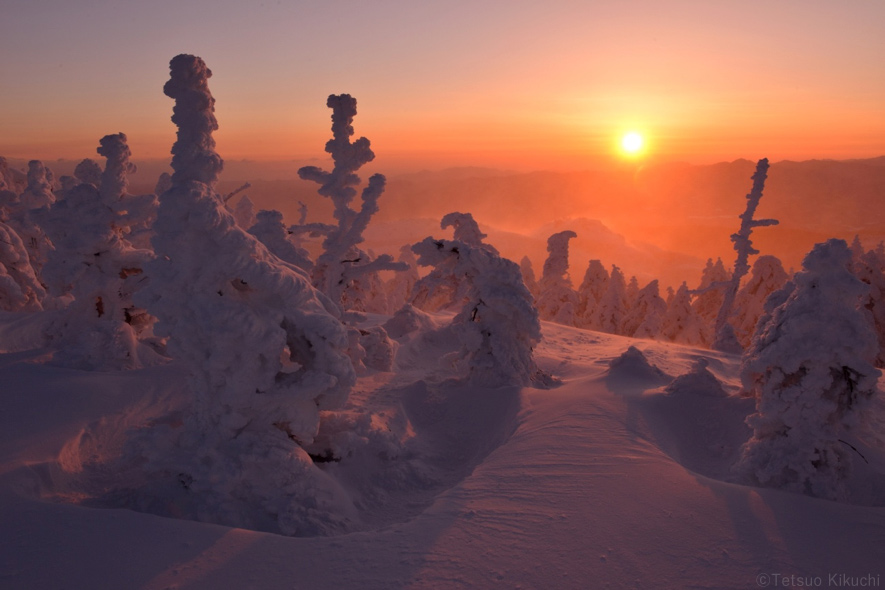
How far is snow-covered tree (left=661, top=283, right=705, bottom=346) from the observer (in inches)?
989

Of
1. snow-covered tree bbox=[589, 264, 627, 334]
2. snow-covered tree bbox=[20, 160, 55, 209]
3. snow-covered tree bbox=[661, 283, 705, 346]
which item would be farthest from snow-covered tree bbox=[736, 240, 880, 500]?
snow-covered tree bbox=[20, 160, 55, 209]

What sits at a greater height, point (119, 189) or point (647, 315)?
point (119, 189)

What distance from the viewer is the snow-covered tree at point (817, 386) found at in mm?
5656

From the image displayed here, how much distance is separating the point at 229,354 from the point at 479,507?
346 centimetres

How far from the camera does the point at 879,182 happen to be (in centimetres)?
9931

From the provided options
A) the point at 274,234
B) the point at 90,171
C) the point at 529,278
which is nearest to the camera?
the point at 274,234

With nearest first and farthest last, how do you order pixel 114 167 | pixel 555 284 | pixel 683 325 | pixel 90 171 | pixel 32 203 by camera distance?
pixel 114 167, pixel 90 171, pixel 32 203, pixel 683 325, pixel 555 284

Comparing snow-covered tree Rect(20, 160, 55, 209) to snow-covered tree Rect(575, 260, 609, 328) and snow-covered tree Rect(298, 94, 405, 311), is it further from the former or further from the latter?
snow-covered tree Rect(575, 260, 609, 328)

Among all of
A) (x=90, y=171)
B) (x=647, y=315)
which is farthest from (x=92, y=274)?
(x=647, y=315)

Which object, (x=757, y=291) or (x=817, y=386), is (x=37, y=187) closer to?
(x=817, y=386)

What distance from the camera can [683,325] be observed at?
994 inches

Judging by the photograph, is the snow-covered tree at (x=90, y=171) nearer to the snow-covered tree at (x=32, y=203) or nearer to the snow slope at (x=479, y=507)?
the snow-covered tree at (x=32, y=203)

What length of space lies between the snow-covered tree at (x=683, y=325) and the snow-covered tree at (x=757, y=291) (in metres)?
1.84

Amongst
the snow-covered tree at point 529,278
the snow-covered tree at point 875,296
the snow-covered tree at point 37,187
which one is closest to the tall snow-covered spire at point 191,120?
the snow-covered tree at point 37,187
